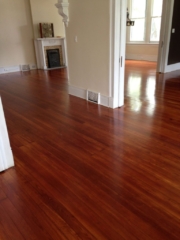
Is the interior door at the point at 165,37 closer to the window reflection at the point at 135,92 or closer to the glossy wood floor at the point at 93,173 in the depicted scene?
the window reflection at the point at 135,92

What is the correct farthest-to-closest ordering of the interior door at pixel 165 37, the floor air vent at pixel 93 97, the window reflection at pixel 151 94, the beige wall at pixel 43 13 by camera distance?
the beige wall at pixel 43 13, the interior door at pixel 165 37, the floor air vent at pixel 93 97, the window reflection at pixel 151 94

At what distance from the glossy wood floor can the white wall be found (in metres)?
5.18

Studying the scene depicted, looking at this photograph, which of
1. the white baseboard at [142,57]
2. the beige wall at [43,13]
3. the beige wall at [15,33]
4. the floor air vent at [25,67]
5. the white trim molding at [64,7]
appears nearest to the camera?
the white trim molding at [64,7]

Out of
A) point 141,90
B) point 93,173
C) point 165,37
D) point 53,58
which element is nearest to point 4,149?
point 93,173

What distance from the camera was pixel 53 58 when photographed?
24.6ft

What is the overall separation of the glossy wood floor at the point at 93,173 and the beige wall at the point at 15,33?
13.1 feet

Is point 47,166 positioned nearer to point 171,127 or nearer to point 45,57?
point 171,127

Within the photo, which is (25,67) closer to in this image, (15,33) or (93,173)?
(15,33)

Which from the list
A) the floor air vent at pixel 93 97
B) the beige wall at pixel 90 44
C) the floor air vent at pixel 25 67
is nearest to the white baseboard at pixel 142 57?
the floor air vent at pixel 25 67

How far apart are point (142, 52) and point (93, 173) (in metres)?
7.81

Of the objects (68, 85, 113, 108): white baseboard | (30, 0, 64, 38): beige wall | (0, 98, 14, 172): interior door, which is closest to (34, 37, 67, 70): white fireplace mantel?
(30, 0, 64, 38): beige wall

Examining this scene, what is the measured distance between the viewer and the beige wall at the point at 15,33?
6.55 metres

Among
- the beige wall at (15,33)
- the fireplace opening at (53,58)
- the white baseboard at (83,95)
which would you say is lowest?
the white baseboard at (83,95)

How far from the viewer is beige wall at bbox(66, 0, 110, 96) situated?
317 cm
